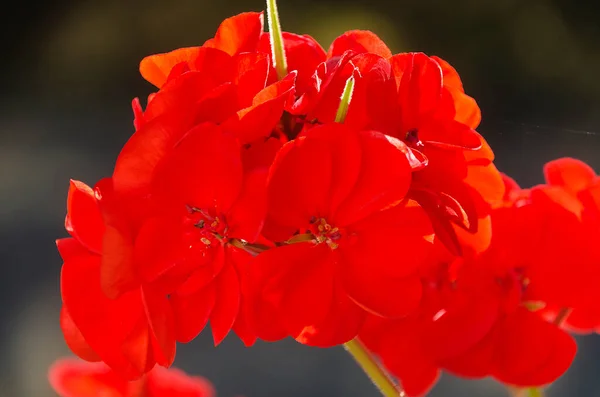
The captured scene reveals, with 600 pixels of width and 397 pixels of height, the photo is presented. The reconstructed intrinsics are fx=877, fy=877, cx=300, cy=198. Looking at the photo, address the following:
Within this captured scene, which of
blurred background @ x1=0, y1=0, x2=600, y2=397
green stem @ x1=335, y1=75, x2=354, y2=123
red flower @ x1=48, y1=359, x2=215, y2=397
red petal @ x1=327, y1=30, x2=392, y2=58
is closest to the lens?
green stem @ x1=335, y1=75, x2=354, y2=123

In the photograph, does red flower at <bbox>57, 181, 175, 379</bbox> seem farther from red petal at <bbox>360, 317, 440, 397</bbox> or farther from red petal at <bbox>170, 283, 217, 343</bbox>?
red petal at <bbox>360, 317, 440, 397</bbox>

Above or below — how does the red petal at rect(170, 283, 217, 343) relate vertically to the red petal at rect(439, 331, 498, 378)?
above

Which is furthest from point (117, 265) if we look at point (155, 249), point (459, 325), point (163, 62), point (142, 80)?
point (142, 80)

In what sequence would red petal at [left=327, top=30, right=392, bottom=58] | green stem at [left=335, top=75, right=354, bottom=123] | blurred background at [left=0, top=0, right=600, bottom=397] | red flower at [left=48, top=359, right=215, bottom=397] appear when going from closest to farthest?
green stem at [left=335, top=75, right=354, bottom=123], red petal at [left=327, top=30, right=392, bottom=58], red flower at [left=48, top=359, right=215, bottom=397], blurred background at [left=0, top=0, right=600, bottom=397]

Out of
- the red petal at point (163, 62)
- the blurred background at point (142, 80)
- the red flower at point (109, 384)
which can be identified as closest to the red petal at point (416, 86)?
the red petal at point (163, 62)

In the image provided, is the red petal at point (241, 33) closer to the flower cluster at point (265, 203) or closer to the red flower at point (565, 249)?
the flower cluster at point (265, 203)

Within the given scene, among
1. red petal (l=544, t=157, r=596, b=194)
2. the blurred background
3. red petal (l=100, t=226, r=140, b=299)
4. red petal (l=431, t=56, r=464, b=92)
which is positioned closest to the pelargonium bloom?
red petal (l=100, t=226, r=140, b=299)

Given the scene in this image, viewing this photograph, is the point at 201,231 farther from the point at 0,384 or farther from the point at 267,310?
the point at 0,384

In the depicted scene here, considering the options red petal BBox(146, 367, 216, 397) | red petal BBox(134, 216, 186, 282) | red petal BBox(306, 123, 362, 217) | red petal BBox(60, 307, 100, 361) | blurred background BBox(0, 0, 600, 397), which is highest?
red petal BBox(306, 123, 362, 217)

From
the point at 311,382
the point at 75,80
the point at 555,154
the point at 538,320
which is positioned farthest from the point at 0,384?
the point at 538,320

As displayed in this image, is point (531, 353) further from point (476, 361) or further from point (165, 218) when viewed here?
point (165, 218)
